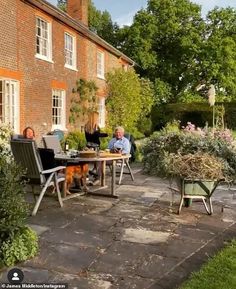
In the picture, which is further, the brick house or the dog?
the brick house

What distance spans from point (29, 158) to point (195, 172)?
8.65ft

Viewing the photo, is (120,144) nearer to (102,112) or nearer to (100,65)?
(102,112)

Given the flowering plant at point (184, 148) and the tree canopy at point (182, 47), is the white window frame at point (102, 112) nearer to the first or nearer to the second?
the tree canopy at point (182, 47)

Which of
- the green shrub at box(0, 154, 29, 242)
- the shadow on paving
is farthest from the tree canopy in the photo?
the green shrub at box(0, 154, 29, 242)

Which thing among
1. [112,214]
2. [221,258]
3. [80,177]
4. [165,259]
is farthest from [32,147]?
[221,258]

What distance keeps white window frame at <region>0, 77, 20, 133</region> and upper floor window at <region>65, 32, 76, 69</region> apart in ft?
15.5

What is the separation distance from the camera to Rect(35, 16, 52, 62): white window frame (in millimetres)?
15484

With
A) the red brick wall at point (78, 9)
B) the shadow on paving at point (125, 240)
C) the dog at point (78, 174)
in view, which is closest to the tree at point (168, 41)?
the red brick wall at point (78, 9)

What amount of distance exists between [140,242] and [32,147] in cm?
234

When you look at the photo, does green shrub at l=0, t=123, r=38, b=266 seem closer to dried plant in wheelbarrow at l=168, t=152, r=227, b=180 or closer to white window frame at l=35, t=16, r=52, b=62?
dried plant in wheelbarrow at l=168, t=152, r=227, b=180

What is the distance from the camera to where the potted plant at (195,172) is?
6.34 metres

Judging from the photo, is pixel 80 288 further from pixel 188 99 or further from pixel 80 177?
pixel 188 99

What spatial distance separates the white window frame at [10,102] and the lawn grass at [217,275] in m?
9.90

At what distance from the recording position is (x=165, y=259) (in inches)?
177
